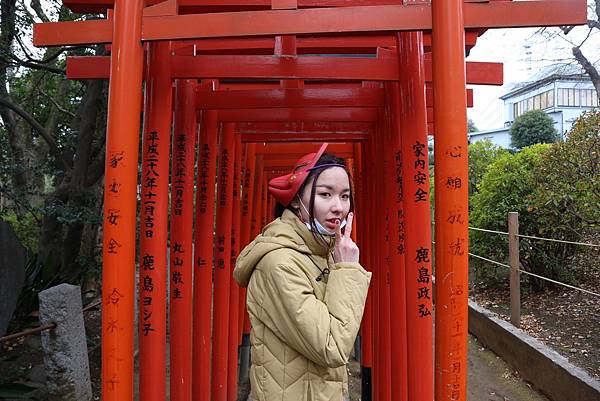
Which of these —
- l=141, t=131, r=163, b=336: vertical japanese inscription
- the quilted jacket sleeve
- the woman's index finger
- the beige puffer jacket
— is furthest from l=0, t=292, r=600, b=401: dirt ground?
the woman's index finger

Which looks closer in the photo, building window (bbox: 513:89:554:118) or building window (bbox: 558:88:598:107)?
building window (bbox: 558:88:598:107)

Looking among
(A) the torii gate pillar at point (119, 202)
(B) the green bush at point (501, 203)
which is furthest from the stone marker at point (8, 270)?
(B) the green bush at point (501, 203)

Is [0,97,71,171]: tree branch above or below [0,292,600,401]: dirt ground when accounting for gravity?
above

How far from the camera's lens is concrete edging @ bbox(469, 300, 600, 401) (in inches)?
156

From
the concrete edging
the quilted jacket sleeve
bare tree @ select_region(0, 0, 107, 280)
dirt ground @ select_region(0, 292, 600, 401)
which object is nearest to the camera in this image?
the quilted jacket sleeve

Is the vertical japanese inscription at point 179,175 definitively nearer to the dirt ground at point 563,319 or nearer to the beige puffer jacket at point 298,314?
the beige puffer jacket at point 298,314

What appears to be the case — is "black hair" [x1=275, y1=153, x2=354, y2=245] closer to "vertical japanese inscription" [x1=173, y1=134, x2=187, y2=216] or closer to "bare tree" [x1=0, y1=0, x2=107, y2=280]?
"vertical japanese inscription" [x1=173, y1=134, x2=187, y2=216]

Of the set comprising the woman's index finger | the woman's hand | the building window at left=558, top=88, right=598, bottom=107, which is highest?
the building window at left=558, top=88, right=598, bottom=107

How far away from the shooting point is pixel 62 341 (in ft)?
12.0

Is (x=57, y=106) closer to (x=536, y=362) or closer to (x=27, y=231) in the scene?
(x=27, y=231)

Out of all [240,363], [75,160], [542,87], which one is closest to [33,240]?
[75,160]

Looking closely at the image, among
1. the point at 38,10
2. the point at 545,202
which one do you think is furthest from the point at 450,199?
the point at 38,10

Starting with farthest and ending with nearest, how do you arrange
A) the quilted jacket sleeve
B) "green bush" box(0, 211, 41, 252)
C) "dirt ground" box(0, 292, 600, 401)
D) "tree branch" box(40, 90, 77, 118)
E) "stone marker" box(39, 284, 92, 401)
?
"green bush" box(0, 211, 41, 252), "tree branch" box(40, 90, 77, 118), "dirt ground" box(0, 292, 600, 401), "stone marker" box(39, 284, 92, 401), the quilted jacket sleeve

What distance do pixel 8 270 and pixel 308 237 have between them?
7.18ft
